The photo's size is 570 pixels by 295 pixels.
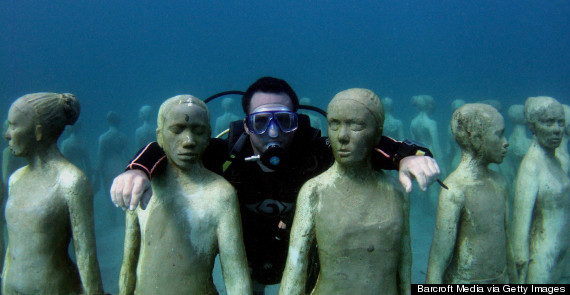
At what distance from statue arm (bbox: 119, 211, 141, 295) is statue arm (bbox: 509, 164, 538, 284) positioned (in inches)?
139

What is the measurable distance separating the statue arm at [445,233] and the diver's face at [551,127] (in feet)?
5.17

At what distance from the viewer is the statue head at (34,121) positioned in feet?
8.53

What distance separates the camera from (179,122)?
2297 millimetres

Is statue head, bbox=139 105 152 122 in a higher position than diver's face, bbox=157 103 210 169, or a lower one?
higher

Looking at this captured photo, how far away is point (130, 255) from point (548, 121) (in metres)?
4.18

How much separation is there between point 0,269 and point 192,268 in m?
2.73

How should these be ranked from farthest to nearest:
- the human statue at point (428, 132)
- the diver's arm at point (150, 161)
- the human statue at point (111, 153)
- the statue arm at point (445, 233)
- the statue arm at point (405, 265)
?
the human statue at point (428, 132) < the human statue at point (111, 153) < the statue arm at point (445, 233) < the statue arm at point (405, 265) < the diver's arm at point (150, 161)

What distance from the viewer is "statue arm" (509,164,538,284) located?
355 centimetres

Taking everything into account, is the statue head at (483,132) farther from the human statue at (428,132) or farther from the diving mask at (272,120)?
the human statue at (428,132)

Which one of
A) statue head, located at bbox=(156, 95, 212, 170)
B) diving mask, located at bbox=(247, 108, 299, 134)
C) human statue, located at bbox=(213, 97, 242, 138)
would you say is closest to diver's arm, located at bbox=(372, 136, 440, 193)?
diving mask, located at bbox=(247, 108, 299, 134)

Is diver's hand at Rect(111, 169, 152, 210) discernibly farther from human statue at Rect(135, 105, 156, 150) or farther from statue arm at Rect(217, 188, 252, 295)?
human statue at Rect(135, 105, 156, 150)

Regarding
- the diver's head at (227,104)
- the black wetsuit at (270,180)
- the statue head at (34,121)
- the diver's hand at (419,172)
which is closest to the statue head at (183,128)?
the black wetsuit at (270,180)

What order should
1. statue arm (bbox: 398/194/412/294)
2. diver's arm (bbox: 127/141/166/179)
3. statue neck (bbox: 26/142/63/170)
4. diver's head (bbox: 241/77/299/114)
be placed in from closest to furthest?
diver's arm (bbox: 127/141/166/179)
statue arm (bbox: 398/194/412/294)
statue neck (bbox: 26/142/63/170)
diver's head (bbox: 241/77/299/114)

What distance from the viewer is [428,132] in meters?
11.2
